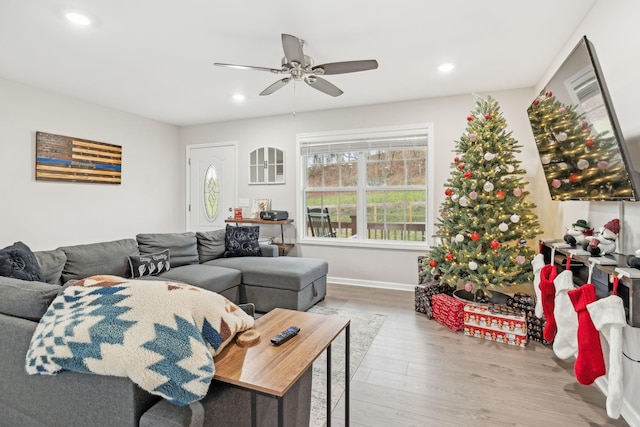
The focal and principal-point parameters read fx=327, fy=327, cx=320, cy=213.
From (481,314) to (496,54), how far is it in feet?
7.92

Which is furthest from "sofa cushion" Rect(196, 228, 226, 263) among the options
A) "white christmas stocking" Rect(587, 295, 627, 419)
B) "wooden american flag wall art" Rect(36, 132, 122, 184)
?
"white christmas stocking" Rect(587, 295, 627, 419)

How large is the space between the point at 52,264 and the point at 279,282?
1952mm

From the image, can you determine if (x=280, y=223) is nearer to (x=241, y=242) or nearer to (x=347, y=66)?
(x=241, y=242)

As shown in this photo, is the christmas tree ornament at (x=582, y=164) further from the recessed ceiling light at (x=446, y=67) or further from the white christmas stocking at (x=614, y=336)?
the recessed ceiling light at (x=446, y=67)

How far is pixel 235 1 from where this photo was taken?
228 cm

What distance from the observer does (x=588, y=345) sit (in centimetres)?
177

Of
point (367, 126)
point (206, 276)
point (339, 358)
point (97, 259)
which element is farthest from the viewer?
point (367, 126)

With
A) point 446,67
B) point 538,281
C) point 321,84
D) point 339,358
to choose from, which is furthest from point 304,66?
point 538,281

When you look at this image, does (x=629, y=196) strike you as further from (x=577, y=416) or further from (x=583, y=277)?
(x=577, y=416)

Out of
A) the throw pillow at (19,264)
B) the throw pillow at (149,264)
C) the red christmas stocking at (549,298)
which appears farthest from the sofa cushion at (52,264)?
the red christmas stocking at (549,298)

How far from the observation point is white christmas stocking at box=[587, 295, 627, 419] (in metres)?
1.52

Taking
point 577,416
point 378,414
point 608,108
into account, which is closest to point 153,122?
point 378,414

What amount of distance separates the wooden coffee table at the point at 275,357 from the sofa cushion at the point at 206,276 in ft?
5.79

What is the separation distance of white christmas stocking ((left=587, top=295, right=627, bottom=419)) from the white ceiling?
205cm
